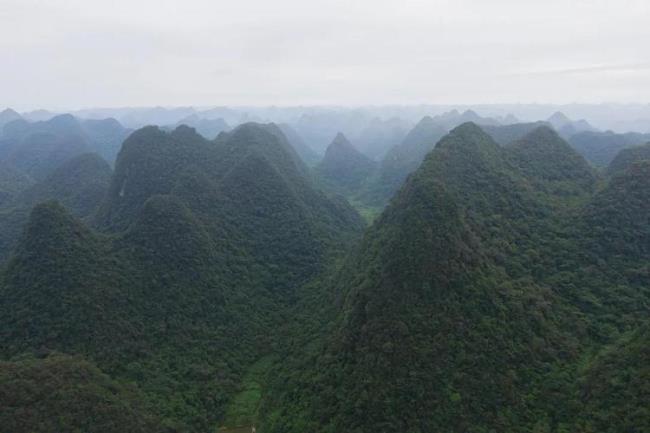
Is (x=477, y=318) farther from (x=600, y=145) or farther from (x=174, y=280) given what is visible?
(x=600, y=145)

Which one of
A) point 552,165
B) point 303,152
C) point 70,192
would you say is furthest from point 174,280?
point 303,152

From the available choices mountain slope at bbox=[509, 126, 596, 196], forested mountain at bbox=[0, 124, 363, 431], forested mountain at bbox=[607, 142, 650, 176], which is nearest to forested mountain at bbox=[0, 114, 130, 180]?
forested mountain at bbox=[0, 124, 363, 431]

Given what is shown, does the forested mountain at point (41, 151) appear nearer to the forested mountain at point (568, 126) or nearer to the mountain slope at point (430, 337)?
the mountain slope at point (430, 337)

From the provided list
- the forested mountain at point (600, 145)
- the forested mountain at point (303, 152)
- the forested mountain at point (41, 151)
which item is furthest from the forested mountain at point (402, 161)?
the forested mountain at point (41, 151)

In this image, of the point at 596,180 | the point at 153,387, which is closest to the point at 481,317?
the point at 153,387

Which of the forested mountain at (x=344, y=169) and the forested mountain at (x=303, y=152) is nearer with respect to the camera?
the forested mountain at (x=344, y=169)

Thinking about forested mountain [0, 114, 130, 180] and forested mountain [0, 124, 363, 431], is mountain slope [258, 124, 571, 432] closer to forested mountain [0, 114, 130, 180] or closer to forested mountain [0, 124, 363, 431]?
forested mountain [0, 124, 363, 431]

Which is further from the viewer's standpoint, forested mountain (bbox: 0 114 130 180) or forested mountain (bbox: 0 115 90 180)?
forested mountain (bbox: 0 114 130 180)
